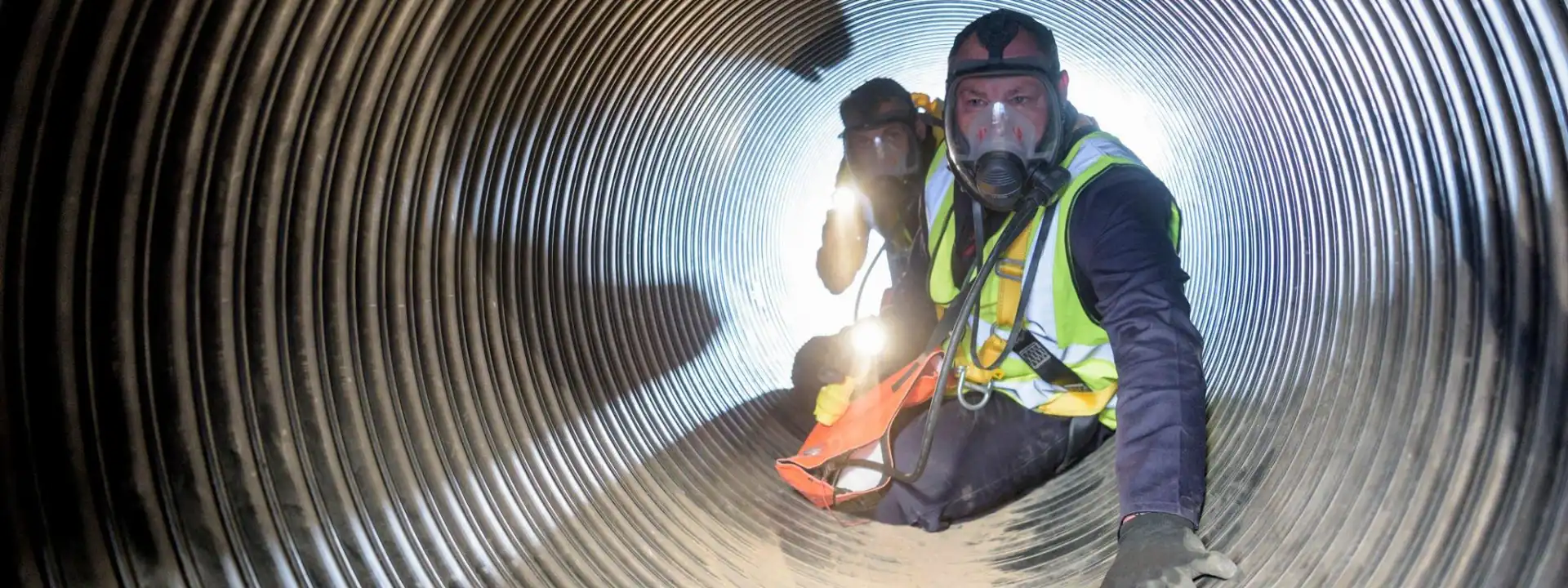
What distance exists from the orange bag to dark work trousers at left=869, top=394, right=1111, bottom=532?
0.13 metres

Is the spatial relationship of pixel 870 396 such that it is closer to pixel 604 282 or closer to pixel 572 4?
pixel 604 282

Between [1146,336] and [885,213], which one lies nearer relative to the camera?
[1146,336]

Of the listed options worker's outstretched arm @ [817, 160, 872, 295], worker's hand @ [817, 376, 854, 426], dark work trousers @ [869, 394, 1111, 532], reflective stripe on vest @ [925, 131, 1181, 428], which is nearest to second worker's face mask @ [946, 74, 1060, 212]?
reflective stripe on vest @ [925, 131, 1181, 428]

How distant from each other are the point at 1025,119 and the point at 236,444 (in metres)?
2.33

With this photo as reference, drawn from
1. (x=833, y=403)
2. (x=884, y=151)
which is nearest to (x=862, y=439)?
(x=833, y=403)

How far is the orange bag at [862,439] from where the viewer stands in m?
3.20

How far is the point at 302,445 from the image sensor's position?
6.79ft

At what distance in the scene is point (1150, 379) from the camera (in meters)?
2.40

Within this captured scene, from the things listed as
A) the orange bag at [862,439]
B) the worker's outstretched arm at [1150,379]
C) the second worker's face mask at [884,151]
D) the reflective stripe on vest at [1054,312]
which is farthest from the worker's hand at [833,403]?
the worker's outstretched arm at [1150,379]

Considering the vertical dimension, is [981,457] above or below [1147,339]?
below

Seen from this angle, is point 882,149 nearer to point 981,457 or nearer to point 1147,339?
point 981,457

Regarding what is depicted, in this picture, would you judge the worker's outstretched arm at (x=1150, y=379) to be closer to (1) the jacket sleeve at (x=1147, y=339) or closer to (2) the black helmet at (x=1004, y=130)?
(1) the jacket sleeve at (x=1147, y=339)

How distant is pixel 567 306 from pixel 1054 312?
1560mm

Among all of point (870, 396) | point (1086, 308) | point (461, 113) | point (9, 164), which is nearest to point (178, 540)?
point (9, 164)
